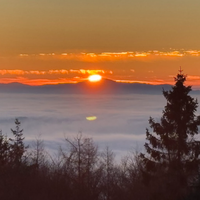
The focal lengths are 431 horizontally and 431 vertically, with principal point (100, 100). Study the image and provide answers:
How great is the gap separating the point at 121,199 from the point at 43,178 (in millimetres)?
6237

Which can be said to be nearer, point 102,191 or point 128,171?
point 102,191

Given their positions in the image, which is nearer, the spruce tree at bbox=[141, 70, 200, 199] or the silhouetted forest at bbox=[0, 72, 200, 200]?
the silhouetted forest at bbox=[0, 72, 200, 200]

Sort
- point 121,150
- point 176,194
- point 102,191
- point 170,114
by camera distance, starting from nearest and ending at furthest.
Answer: point 176,194 < point 170,114 < point 102,191 < point 121,150

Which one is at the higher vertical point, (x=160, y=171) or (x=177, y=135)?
(x=177, y=135)

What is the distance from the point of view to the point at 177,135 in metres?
24.7

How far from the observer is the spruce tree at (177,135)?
2408 centimetres

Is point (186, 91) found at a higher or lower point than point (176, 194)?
higher

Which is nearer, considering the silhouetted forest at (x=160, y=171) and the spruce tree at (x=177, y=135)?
the silhouetted forest at (x=160, y=171)

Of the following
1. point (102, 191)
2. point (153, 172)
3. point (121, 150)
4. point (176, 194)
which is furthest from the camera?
point (121, 150)

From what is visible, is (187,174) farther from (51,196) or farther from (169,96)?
(51,196)

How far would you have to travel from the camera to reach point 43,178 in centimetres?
2277

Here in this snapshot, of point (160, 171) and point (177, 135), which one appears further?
point (160, 171)

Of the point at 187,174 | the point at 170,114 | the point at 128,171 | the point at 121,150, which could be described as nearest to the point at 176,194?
the point at 187,174

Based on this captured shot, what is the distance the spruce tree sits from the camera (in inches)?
948
